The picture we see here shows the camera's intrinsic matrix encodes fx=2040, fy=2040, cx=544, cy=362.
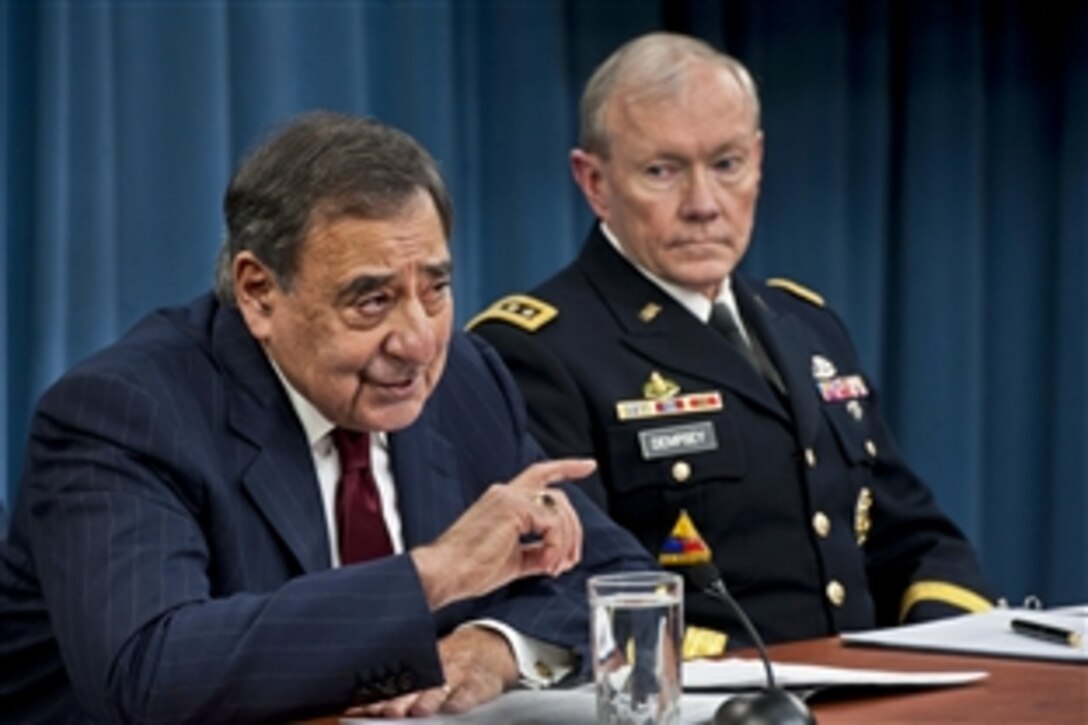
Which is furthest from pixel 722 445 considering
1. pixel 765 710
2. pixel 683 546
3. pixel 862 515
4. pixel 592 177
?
pixel 765 710

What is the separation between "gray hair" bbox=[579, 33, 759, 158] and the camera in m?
3.08

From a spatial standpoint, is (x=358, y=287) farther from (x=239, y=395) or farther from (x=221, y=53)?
(x=221, y=53)

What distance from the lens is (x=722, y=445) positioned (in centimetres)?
300

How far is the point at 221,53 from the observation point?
3.25m

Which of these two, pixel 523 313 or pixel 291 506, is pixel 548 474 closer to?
pixel 291 506

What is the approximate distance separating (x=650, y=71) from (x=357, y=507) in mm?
1119

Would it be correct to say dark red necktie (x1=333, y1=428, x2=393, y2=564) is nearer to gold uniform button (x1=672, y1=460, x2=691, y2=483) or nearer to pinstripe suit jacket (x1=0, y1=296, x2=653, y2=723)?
pinstripe suit jacket (x1=0, y1=296, x2=653, y2=723)

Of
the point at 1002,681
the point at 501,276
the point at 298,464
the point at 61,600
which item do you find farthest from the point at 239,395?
the point at 501,276

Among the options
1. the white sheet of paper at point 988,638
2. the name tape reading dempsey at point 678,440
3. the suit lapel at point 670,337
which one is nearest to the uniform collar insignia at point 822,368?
the suit lapel at point 670,337

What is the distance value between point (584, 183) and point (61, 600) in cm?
144

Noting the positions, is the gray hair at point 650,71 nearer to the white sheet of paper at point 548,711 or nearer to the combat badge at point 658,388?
the combat badge at point 658,388

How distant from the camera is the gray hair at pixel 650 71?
3.08 metres

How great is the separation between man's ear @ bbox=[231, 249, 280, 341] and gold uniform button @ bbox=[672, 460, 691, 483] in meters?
0.91

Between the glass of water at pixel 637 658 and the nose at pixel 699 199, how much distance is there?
1.36 m
